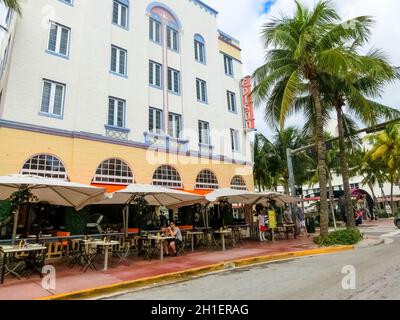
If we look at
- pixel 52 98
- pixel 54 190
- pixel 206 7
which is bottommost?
pixel 54 190

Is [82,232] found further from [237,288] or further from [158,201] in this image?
[237,288]

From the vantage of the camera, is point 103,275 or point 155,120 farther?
point 155,120

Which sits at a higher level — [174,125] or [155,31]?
[155,31]

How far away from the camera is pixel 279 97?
16219 millimetres

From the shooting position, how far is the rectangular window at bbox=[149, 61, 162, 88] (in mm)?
18534

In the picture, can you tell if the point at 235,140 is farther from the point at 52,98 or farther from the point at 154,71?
the point at 52,98

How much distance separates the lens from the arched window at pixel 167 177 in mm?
17109

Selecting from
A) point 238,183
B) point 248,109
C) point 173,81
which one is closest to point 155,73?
point 173,81

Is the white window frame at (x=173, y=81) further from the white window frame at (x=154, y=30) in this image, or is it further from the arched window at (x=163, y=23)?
the white window frame at (x=154, y=30)

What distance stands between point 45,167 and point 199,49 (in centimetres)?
1399

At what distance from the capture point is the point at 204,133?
813 inches

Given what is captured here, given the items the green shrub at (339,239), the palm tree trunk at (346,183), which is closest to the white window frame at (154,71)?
the palm tree trunk at (346,183)

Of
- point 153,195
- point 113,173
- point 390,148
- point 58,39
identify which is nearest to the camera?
point 153,195

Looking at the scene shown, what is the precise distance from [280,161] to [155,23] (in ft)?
59.6
